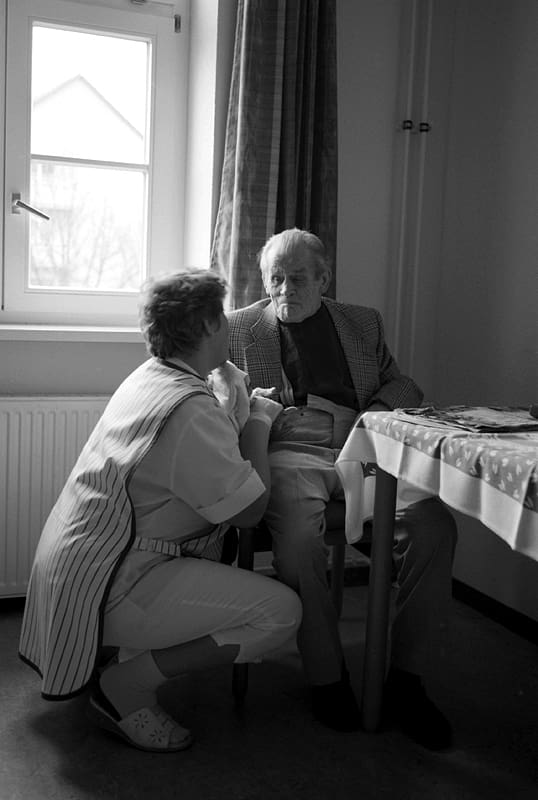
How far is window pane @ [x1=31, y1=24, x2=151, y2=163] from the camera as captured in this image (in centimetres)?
287

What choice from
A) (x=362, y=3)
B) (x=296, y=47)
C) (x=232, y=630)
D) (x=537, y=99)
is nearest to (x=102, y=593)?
(x=232, y=630)

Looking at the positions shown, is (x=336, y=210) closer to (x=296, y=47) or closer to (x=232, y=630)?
(x=296, y=47)

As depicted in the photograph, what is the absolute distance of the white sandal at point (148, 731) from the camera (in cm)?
193

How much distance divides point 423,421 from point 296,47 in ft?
4.59

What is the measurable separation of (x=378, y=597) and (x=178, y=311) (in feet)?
2.57

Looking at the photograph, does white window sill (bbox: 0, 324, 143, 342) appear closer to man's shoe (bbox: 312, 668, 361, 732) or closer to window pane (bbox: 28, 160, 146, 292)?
window pane (bbox: 28, 160, 146, 292)

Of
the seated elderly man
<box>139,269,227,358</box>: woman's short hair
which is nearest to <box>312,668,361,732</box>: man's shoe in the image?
the seated elderly man

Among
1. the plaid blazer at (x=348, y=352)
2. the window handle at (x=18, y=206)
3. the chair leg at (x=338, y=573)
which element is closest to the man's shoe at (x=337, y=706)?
the chair leg at (x=338, y=573)

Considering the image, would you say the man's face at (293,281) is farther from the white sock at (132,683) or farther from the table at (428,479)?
the white sock at (132,683)

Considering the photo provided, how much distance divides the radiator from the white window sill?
186 millimetres

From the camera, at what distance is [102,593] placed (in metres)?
1.82

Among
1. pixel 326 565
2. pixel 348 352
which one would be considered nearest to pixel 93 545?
pixel 326 565

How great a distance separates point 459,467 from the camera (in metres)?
1.65

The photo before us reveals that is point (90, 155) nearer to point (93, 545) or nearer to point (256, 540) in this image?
point (256, 540)
